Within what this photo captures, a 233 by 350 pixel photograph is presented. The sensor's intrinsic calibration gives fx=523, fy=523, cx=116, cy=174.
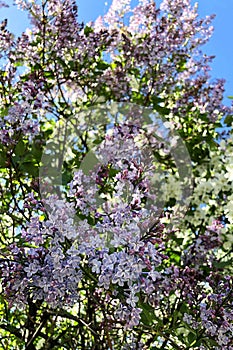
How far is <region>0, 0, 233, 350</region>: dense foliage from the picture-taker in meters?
1.66

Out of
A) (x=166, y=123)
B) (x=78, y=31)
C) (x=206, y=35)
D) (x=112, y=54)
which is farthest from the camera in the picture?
(x=206, y=35)

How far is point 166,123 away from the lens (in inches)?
130

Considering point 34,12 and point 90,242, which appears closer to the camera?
point 90,242

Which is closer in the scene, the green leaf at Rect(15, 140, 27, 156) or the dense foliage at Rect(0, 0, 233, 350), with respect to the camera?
the dense foliage at Rect(0, 0, 233, 350)

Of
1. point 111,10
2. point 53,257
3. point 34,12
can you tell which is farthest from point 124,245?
point 111,10

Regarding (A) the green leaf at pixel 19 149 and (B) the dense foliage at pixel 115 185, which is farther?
(A) the green leaf at pixel 19 149

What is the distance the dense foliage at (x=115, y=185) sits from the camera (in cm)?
166

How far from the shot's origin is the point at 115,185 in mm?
1975

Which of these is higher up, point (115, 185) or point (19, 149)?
point (19, 149)

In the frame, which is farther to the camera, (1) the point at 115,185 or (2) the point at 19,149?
(2) the point at 19,149

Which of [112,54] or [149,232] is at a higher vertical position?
[112,54]

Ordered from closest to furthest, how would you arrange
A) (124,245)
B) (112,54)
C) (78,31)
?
(124,245)
(78,31)
(112,54)

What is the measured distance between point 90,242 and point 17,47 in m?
2.47

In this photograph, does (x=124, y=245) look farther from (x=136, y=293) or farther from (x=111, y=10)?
(x=111, y=10)
